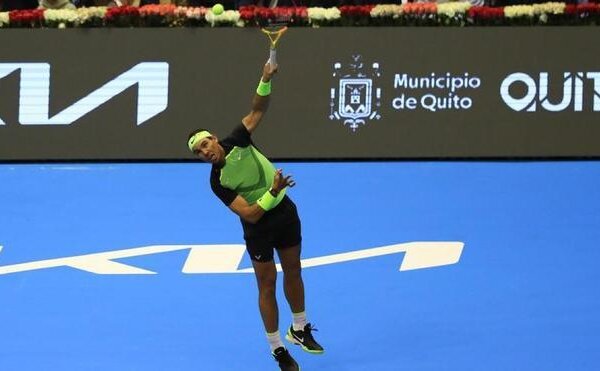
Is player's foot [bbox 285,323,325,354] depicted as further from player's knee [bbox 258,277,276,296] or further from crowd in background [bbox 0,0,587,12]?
crowd in background [bbox 0,0,587,12]

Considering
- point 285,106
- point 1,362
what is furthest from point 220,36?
point 1,362

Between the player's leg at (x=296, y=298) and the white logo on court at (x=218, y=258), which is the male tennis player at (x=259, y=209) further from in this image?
the white logo on court at (x=218, y=258)

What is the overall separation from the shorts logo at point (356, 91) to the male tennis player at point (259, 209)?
451cm

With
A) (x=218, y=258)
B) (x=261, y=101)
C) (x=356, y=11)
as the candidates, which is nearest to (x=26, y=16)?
(x=356, y=11)

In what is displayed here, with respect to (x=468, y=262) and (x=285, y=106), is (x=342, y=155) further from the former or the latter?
(x=468, y=262)

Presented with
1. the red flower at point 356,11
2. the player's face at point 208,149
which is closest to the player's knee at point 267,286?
the player's face at point 208,149

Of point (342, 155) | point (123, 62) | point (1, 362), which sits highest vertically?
point (123, 62)

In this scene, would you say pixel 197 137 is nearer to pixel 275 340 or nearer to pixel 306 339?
pixel 275 340

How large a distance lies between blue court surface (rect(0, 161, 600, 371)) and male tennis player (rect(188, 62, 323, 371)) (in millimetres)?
525

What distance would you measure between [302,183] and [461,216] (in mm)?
1967

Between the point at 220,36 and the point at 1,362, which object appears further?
the point at 220,36

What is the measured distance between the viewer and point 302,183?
13.8 metres

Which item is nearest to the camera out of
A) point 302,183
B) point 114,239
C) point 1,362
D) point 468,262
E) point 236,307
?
point 1,362

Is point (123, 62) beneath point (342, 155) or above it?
above
